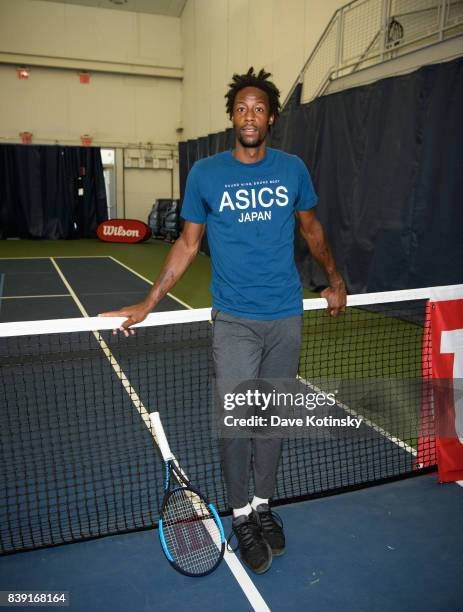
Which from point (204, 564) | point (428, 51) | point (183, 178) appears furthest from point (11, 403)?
point (183, 178)

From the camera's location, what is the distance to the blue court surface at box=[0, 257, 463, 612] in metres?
2.30

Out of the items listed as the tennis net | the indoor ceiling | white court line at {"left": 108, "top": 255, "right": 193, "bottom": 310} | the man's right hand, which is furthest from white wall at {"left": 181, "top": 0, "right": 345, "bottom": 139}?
the man's right hand

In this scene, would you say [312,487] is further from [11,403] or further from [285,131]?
[285,131]

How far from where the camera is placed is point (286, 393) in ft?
8.53

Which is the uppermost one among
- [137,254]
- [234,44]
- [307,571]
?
[234,44]

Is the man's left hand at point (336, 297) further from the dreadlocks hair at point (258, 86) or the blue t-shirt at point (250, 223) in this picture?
the dreadlocks hair at point (258, 86)

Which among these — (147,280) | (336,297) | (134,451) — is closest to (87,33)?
(147,280)

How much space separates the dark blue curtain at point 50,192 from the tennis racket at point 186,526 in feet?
57.5

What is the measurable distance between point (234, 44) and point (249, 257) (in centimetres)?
1348

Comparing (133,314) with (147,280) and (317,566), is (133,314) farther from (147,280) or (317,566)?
(147,280)

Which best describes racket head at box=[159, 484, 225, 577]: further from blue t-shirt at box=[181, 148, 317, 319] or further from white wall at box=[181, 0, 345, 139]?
white wall at box=[181, 0, 345, 139]

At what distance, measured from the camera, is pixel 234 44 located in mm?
13914

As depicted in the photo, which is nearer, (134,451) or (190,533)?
(190,533)

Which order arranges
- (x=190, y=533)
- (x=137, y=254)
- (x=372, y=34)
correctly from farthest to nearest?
(x=137, y=254)
(x=372, y=34)
(x=190, y=533)
